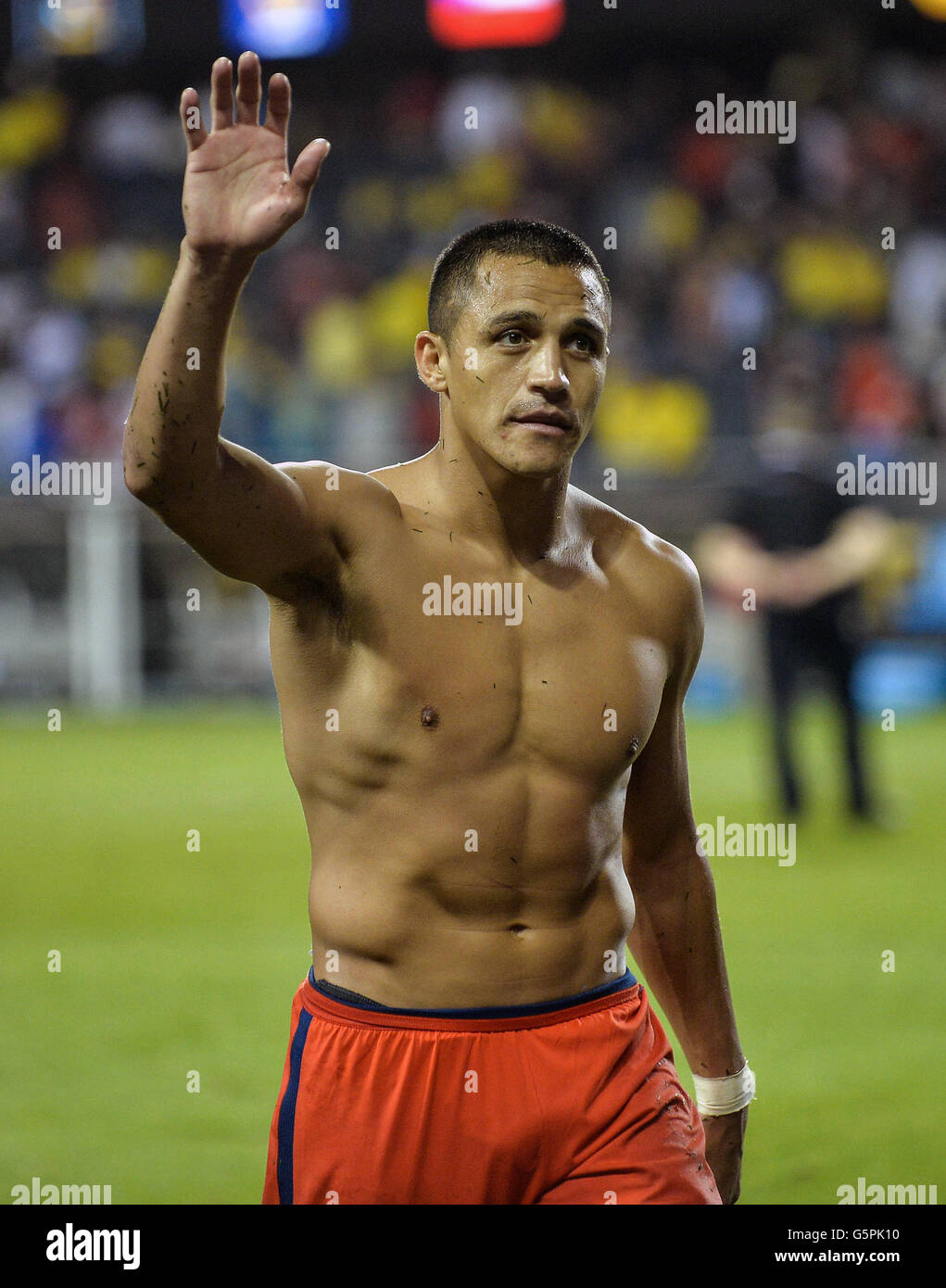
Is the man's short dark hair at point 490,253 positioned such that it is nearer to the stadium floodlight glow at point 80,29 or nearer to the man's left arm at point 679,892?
the man's left arm at point 679,892

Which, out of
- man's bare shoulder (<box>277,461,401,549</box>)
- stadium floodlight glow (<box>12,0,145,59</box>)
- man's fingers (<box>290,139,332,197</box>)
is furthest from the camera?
stadium floodlight glow (<box>12,0,145,59</box>)

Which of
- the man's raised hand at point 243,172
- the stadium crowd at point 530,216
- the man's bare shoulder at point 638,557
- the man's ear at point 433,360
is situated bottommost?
the man's bare shoulder at point 638,557

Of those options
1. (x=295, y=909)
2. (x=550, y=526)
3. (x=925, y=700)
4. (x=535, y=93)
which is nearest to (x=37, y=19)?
(x=535, y=93)

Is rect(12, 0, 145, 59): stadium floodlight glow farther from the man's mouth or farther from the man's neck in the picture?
the man's mouth

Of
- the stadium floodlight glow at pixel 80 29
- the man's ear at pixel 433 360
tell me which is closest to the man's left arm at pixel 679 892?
the man's ear at pixel 433 360

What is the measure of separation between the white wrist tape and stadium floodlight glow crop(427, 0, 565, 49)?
42.9 feet

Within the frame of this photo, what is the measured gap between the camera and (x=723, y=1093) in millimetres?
2775

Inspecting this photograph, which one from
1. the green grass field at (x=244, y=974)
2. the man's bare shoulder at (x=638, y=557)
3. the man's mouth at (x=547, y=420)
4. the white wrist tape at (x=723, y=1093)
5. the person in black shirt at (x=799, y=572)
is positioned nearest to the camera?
the man's mouth at (x=547, y=420)

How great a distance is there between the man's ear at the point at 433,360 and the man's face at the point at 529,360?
0.07 meters

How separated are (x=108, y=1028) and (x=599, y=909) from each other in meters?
2.93

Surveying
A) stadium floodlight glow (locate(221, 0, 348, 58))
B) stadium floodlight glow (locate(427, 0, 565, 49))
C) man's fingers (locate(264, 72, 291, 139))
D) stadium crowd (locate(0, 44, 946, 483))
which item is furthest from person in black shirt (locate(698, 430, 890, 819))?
stadium floodlight glow (locate(221, 0, 348, 58))

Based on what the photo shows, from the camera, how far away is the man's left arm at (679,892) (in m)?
2.67

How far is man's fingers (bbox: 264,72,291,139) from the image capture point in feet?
6.71

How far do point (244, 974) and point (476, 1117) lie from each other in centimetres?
343
